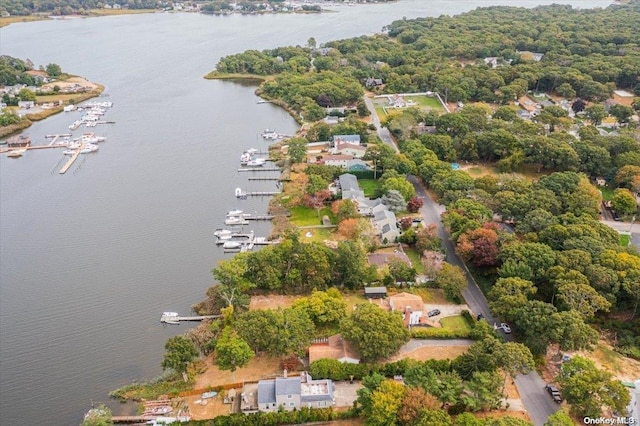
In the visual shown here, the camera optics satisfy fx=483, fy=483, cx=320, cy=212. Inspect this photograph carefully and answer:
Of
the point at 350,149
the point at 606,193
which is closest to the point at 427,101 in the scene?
the point at 350,149

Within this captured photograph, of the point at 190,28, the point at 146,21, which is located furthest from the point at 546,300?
the point at 146,21

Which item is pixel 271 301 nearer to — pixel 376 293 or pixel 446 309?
pixel 376 293

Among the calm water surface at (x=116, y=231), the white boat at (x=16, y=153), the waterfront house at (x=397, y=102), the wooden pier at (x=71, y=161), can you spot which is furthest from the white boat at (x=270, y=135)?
the white boat at (x=16, y=153)

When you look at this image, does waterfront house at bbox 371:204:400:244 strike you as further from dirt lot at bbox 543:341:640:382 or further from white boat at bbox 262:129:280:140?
white boat at bbox 262:129:280:140

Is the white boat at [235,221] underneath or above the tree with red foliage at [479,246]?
underneath

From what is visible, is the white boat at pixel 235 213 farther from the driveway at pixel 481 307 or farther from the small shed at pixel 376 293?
the driveway at pixel 481 307

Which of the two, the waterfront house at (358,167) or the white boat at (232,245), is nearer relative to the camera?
the white boat at (232,245)
